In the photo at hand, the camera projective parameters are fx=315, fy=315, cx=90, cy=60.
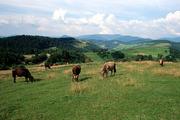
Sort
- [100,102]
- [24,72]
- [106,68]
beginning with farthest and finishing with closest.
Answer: [24,72] → [106,68] → [100,102]

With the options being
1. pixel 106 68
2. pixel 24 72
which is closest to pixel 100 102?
pixel 106 68

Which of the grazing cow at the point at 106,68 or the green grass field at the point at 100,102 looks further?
the grazing cow at the point at 106,68

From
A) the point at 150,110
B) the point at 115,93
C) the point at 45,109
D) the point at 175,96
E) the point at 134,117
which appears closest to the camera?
the point at 134,117

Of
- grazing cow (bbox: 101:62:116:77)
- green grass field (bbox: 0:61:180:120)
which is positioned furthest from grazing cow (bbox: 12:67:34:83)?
grazing cow (bbox: 101:62:116:77)

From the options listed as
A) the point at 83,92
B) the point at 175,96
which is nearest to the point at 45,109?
the point at 83,92

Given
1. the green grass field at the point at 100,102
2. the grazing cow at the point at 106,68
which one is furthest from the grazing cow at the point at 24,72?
the grazing cow at the point at 106,68

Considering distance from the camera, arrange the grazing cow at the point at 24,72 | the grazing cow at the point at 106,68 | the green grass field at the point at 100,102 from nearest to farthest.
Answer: the green grass field at the point at 100,102 → the grazing cow at the point at 106,68 → the grazing cow at the point at 24,72

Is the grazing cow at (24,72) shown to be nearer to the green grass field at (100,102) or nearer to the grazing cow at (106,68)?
the green grass field at (100,102)

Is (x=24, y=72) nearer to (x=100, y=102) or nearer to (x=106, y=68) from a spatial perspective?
(x=106, y=68)

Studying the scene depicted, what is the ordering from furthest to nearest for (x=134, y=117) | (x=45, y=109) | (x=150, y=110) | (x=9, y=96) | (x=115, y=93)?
(x=9, y=96)
(x=115, y=93)
(x=45, y=109)
(x=150, y=110)
(x=134, y=117)

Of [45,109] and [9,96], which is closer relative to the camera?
[45,109]

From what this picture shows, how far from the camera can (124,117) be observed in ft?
62.0

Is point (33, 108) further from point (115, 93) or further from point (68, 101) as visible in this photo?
point (115, 93)

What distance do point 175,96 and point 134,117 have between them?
6.64m
